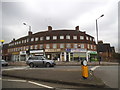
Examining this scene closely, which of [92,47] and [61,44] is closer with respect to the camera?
[61,44]

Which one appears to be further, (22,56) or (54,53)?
(22,56)

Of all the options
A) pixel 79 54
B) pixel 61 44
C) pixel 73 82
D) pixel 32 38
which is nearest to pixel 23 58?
pixel 32 38

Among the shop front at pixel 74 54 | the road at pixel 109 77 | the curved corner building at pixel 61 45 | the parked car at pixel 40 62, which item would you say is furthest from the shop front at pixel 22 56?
the road at pixel 109 77

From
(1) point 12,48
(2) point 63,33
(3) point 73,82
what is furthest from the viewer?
(1) point 12,48

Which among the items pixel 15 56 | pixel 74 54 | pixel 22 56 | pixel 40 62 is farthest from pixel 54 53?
pixel 40 62

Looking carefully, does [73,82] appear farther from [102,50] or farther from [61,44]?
[102,50]

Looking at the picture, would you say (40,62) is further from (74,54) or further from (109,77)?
(74,54)

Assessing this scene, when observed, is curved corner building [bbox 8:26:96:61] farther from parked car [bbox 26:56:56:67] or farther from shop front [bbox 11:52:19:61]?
parked car [bbox 26:56:56:67]

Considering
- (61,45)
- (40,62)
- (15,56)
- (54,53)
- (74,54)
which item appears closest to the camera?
(40,62)

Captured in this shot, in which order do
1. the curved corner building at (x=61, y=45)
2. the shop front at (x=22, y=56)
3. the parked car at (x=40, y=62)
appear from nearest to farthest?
the parked car at (x=40, y=62)
the curved corner building at (x=61, y=45)
the shop front at (x=22, y=56)

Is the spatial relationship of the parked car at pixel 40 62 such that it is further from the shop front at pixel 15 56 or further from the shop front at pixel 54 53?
the shop front at pixel 15 56

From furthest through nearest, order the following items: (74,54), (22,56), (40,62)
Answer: (22,56)
(74,54)
(40,62)

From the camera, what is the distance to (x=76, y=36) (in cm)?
4116

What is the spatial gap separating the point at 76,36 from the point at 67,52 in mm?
6098
